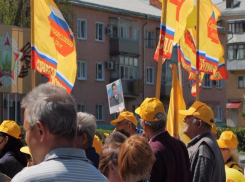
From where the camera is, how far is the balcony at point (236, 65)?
69438 millimetres

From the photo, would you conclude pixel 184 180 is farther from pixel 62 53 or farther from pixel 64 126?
pixel 62 53

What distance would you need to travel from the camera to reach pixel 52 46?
898 cm

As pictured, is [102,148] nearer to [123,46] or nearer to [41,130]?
[41,130]

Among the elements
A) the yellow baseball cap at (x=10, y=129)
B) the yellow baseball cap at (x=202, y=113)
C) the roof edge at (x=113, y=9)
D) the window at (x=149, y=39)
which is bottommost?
the yellow baseball cap at (x=10, y=129)

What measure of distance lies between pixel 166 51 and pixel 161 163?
15.2 ft

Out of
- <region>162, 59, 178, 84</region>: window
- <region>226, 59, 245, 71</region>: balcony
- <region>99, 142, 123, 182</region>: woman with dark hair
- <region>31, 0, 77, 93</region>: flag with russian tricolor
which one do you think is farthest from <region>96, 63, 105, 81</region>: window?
<region>99, 142, 123, 182</region>: woman with dark hair

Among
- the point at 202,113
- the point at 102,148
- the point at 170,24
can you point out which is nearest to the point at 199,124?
the point at 202,113

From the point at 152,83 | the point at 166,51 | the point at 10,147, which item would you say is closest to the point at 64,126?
the point at 10,147

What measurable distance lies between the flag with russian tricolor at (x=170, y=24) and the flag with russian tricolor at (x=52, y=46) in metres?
1.41

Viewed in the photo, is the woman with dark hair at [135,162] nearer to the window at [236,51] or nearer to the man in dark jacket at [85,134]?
the man in dark jacket at [85,134]

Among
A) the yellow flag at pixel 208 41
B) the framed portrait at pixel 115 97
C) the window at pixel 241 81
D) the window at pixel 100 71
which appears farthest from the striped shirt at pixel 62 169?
the window at pixel 241 81

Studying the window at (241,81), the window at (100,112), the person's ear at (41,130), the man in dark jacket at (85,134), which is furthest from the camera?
the window at (241,81)

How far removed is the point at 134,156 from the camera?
412 centimetres

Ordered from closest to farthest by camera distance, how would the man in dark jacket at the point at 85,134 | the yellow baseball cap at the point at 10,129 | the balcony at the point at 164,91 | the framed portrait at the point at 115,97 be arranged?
the man in dark jacket at the point at 85,134, the yellow baseball cap at the point at 10,129, the framed portrait at the point at 115,97, the balcony at the point at 164,91
